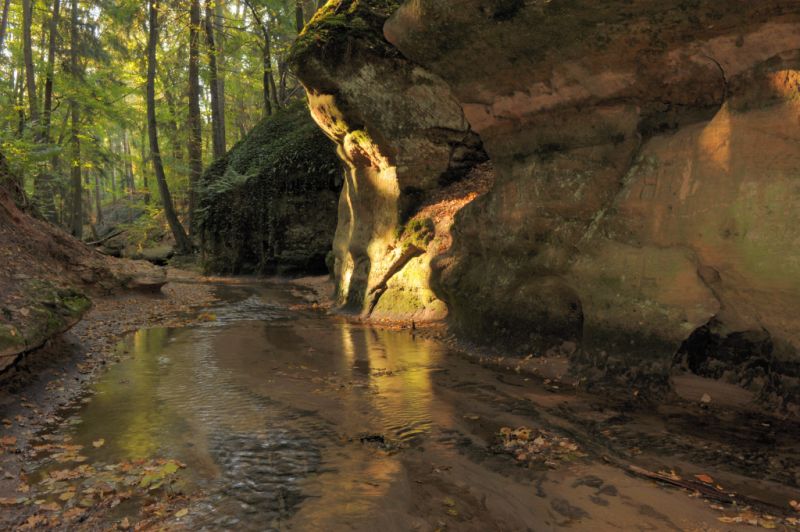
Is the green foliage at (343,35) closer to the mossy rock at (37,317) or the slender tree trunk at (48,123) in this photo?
the mossy rock at (37,317)

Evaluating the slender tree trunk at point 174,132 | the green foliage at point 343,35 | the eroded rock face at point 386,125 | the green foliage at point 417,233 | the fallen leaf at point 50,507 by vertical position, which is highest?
the slender tree trunk at point 174,132

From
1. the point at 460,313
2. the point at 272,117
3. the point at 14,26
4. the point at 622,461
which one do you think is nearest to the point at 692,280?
the point at 622,461

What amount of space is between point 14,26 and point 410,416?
30.9m

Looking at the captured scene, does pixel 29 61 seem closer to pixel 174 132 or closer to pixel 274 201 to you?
pixel 174 132

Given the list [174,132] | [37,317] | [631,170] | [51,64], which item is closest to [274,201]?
[51,64]

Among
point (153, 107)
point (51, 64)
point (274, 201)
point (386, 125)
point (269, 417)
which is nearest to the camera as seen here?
A: point (269, 417)

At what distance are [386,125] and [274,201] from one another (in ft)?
32.9

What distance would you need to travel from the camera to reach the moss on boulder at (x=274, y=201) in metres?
19.9

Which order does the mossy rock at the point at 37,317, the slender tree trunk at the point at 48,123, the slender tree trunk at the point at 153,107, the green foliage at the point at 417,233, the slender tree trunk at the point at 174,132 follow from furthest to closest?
the slender tree trunk at the point at 174,132, the slender tree trunk at the point at 153,107, the slender tree trunk at the point at 48,123, the green foliage at the point at 417,233, the mossy rock at the point at 37,317

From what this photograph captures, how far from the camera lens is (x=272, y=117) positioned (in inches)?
899

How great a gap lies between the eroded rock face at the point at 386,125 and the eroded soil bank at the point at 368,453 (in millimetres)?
4558

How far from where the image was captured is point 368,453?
4234mm

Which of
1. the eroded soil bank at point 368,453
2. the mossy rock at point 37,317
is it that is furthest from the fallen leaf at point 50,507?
the mossy rock at point 37,317

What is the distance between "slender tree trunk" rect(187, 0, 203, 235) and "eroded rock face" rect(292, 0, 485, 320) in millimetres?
12455
